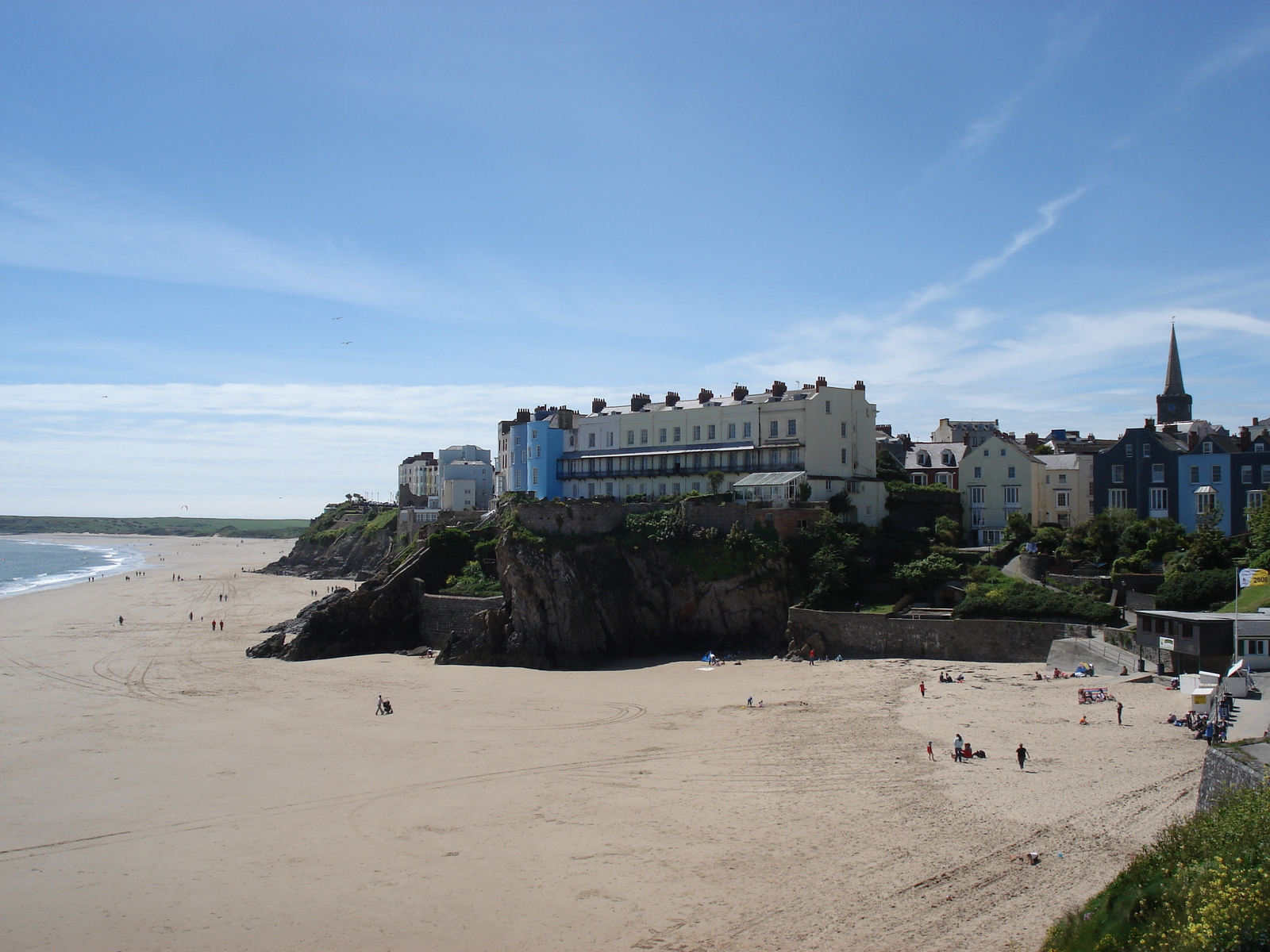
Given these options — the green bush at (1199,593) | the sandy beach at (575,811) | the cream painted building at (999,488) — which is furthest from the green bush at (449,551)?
the green bush at (1199,593)

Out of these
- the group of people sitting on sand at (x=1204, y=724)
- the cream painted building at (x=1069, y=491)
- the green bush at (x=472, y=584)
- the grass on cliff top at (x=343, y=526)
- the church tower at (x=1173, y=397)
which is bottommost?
the group of people sitting on sand at (x=1204, y=724)

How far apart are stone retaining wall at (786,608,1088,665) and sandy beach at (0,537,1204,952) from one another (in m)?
1.29

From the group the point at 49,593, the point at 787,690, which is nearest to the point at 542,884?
the point at 787,690

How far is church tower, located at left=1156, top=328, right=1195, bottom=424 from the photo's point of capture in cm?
7725

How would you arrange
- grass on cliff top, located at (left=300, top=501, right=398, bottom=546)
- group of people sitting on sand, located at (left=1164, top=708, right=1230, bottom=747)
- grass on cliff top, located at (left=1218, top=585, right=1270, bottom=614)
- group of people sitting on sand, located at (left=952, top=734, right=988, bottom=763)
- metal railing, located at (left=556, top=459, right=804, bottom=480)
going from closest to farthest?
group of people sitting on sand, located at (left=1164, top=708, right=1230, bottom=747)
group of people sitting on sand, located at (left=952, top=734, right=988, bottom=763)
grass on cliff top, located at (left=1218, top=585, right=1270, bottom=614)
metal railing, located at (left=556, top=459, right=804, bottom=480)
grass on cliff top, located at (left=300, top=501, right=398, bottom=546)

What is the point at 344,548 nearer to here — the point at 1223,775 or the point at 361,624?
the point at 361,624

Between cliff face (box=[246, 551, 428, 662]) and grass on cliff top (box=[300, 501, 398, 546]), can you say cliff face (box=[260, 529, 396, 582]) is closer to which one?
grass on cliff top (box=[300, 501, 398, 546])

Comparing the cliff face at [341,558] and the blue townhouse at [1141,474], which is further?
the cliff face at [341,558]

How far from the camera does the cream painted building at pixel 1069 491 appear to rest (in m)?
51.0

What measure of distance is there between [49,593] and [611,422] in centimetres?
5077

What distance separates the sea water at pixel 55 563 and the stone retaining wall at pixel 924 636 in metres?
65.8

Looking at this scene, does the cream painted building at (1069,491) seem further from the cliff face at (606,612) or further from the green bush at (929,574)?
the cliff face at (606,612)

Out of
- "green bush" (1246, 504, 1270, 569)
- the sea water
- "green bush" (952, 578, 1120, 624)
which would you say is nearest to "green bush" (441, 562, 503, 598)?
"green bush" (952, 578, 1120, 624)

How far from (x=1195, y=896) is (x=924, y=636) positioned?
27.0 m
